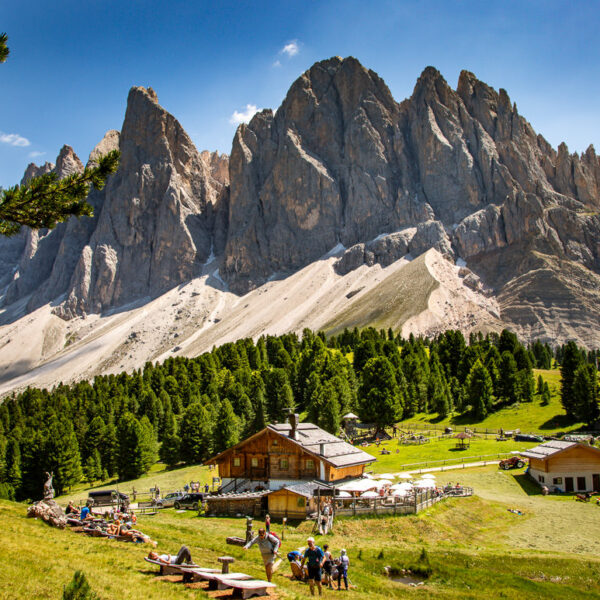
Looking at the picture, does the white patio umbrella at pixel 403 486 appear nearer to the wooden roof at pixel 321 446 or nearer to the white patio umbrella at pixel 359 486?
the white patio umbrella at pixel 359 486

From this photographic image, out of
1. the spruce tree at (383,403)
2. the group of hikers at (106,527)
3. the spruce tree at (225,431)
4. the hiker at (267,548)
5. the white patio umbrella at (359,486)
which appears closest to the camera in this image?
the hiker at (267,548)

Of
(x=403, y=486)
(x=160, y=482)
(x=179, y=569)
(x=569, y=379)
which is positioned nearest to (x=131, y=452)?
(x=160, y=482)

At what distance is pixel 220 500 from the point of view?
131 feet

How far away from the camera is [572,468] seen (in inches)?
1971

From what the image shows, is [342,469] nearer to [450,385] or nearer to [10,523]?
[10,523]

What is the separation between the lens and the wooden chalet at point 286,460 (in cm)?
4625

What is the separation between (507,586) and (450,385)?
8079 cm

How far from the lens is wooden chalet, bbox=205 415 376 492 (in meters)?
46.2

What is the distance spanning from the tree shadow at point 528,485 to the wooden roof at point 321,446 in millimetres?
14416

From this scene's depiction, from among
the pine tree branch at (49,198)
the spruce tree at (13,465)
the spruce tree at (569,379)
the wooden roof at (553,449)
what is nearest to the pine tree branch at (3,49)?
the pine tree branch at (49,198)

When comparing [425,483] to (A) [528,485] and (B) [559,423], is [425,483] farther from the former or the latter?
(B) [559,423]

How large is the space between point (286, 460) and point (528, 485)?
23.5m

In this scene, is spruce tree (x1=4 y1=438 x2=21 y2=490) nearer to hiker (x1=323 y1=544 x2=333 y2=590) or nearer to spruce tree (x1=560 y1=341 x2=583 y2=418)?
hiker (x1=323 y1=544 x2=333 y2=590)

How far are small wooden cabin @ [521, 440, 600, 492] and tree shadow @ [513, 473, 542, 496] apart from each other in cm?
87
